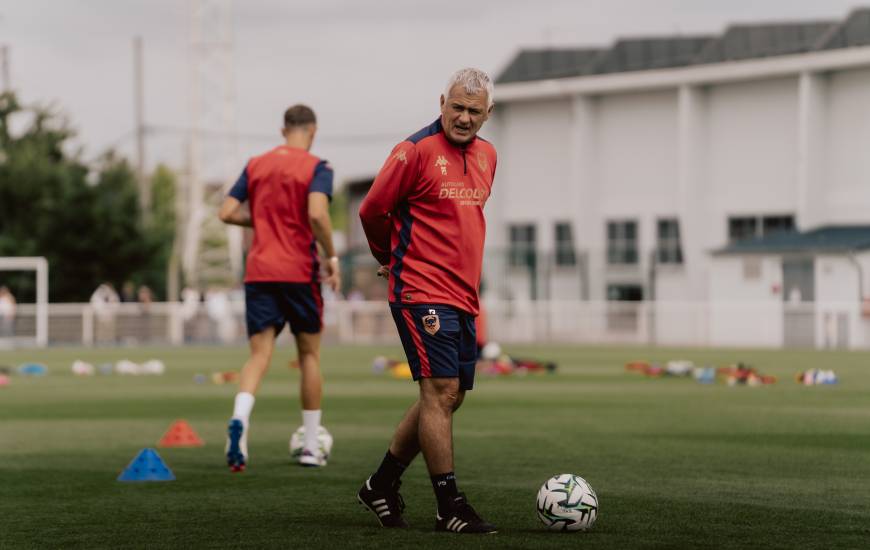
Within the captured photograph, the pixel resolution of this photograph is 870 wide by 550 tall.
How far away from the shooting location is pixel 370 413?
53.4ft

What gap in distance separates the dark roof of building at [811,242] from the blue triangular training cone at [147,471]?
124 feet

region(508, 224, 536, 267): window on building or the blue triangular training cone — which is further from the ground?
region(508, 224, 536, 267): window on building

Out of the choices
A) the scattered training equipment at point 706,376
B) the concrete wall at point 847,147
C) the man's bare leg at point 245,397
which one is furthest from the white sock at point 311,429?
the concrete wall at point 847,147

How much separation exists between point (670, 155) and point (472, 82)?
50118 mm

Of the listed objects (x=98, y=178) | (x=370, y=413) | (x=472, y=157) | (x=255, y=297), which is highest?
(x=98, y=178)

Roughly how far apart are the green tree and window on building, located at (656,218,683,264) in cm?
1801

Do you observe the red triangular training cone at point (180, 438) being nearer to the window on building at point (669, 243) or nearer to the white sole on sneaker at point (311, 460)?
the white sole on sneaker at point (311, 460)

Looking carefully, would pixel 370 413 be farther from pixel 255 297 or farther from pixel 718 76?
pixel 718 76

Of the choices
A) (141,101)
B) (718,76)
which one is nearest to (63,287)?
(141,101)

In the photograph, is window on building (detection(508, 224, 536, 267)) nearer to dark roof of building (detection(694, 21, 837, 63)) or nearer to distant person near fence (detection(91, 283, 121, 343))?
dark roof of building (detection(694, 21, 837, 63))

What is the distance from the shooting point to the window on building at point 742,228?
54562 mm

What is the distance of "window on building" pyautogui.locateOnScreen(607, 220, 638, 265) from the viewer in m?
57.3

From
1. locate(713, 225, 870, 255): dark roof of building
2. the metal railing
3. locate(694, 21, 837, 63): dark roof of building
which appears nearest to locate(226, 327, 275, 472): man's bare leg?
the metal railing

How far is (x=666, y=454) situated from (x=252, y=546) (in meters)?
5.06
